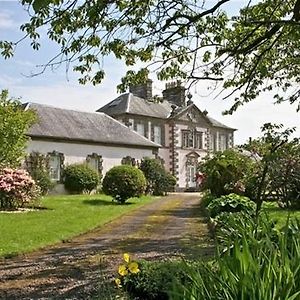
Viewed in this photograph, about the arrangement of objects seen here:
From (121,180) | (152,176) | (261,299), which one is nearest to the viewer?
(261,299)

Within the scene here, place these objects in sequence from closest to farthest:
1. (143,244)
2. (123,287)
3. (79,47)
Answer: (123,287), (79,47), (143,244)

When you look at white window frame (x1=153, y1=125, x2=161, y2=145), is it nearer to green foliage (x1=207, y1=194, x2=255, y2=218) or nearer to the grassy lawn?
the grassy lawn

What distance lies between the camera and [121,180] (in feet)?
77.2

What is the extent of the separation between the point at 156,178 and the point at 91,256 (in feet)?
89.9

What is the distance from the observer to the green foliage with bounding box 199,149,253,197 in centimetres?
2022

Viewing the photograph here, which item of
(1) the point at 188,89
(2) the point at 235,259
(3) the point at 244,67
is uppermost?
(3) the point at 244,67

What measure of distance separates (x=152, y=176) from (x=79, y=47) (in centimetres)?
2859

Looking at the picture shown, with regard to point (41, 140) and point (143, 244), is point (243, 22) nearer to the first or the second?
point (143, 244)

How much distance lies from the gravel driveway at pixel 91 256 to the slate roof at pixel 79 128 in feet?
60.2

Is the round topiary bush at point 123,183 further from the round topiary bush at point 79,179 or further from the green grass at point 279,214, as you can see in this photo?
the round topiary bush at point 79,179

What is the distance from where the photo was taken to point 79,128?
115 ft

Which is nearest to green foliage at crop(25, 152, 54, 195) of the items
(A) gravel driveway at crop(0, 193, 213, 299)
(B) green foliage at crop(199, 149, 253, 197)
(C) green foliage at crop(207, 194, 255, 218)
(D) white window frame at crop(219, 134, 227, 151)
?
(B) green foliage at crop(199, 149, 253, 197)

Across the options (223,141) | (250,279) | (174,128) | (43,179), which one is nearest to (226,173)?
(43,179)

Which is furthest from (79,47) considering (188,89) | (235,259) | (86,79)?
(235,259)
